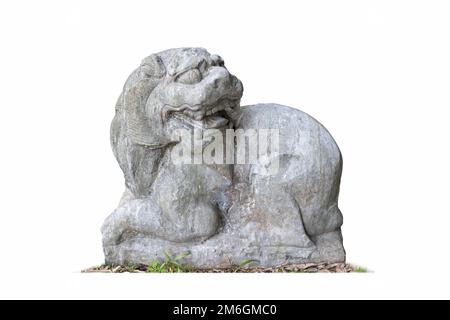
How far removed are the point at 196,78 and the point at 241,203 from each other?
844mm

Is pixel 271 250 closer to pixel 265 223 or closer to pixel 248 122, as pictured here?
pixel 265 223

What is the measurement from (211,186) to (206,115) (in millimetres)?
457

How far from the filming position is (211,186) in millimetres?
5699

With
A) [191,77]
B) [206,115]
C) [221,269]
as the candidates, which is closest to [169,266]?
[221,269]

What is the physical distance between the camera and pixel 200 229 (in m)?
5.66

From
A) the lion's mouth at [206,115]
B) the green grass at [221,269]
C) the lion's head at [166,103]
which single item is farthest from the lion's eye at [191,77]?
the green grass at [221,269]

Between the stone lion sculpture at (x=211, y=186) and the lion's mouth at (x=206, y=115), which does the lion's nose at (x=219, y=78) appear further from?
the lion's mouth at (x=206, y=115)

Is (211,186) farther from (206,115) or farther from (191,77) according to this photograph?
(191,77)

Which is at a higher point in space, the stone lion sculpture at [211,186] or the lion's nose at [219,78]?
the lion's nose at [219,78]

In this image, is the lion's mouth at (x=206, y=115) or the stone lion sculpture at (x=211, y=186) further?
the stone lion sculpture at (x=211, y=186)

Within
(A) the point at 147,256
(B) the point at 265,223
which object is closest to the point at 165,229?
(A) the point at 147,256

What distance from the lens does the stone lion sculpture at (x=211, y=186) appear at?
18.5 feet

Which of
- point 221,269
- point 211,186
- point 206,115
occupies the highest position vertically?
point 206,115

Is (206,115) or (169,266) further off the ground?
(206,115)
